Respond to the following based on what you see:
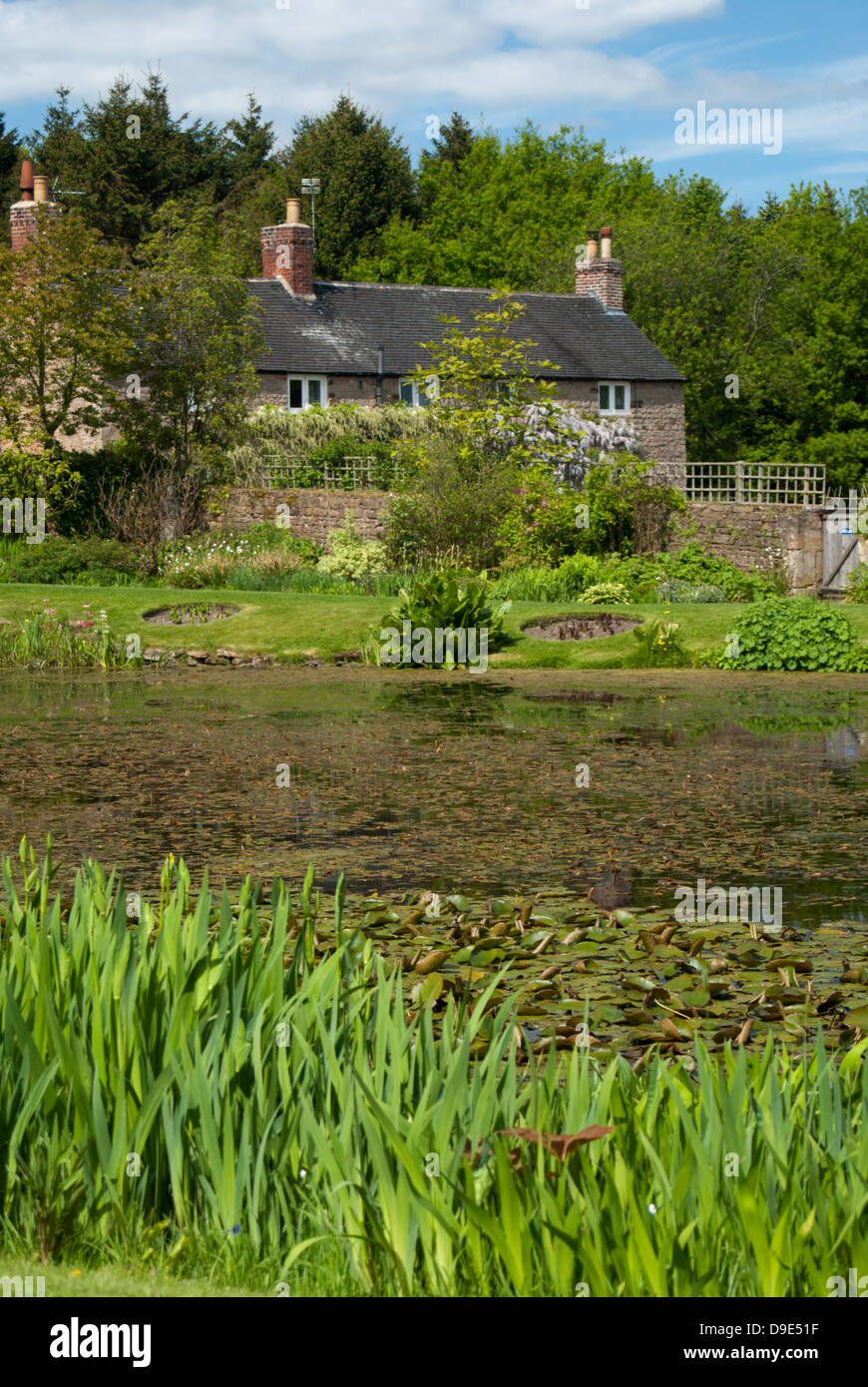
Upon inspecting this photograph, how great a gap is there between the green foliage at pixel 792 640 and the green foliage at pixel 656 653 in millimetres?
631

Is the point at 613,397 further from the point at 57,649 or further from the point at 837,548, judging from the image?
the point at 57,649

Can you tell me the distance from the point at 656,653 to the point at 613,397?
29.0 metres

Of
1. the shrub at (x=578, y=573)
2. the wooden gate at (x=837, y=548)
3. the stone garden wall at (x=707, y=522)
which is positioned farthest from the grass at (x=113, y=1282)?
the wooden gate at (x=837, y=548)

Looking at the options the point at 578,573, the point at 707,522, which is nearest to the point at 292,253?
the point at 707,522

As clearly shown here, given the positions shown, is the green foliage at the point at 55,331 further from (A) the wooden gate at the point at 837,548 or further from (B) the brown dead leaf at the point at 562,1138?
(B) the brown dead leaf at the point at 562,1138

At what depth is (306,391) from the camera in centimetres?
4419

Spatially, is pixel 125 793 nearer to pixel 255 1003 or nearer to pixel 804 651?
pixel 255 1003

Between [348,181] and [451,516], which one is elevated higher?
[348,181]

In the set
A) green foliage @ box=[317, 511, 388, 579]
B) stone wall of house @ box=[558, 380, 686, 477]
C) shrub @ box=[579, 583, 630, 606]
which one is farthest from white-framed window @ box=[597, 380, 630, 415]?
shrub @ box=[579, 583, 630, 606]

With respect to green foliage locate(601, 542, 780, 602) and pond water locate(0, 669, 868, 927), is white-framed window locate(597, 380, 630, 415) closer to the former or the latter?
green foliage locate(601, 542, 780, 602)

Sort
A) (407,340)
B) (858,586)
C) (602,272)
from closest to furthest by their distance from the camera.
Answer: (858,586) → (407,340) → (602,272)

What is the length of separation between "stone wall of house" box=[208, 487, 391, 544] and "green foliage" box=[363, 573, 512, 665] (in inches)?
405

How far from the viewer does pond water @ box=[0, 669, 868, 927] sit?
8.73m
